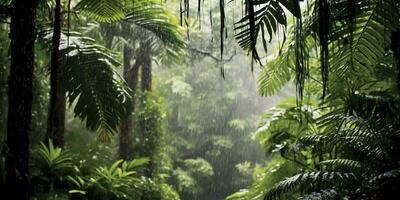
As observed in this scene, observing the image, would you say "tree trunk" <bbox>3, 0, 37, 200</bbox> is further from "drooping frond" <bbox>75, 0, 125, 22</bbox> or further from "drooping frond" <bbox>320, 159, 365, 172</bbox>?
"drooping frond" <bbox>320, 159, 365, 172</bbox>

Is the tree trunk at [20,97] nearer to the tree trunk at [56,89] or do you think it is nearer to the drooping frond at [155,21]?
the tree trunk at [56,89]

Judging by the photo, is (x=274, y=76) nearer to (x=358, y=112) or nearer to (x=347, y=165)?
(x=358, y=112)

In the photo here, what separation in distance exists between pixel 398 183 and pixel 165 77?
1294 centimetres

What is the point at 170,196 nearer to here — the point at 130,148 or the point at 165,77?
the point at 130,148

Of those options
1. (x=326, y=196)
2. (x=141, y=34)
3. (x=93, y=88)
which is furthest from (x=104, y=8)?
(x=141, y=34)

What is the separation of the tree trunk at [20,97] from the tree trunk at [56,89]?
195 millimetres

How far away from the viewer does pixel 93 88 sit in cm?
396

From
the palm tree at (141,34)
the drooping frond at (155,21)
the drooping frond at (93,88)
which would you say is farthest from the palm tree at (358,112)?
the drooping frond at (155,21)

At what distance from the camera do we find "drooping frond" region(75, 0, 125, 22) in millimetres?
3891

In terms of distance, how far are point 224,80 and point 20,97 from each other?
5.36 feet

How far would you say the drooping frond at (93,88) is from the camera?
12.9 feet

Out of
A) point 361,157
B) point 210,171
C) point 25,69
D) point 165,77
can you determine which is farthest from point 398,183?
point 165,77

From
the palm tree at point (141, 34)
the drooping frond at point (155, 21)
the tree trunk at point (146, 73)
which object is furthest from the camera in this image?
the tree trunk at point (146, 73)

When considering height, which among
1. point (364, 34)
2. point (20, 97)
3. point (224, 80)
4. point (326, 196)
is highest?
point (364, 34)
